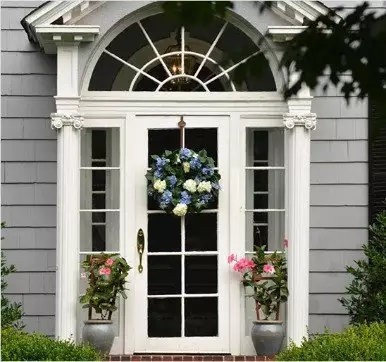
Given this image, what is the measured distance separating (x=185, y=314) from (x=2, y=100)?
8.24ft

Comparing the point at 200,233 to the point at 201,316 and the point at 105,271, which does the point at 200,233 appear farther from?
the point at 105,271

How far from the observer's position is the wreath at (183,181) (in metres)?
9.62

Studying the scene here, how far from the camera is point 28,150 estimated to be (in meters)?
9.99

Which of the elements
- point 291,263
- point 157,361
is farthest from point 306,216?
point 157,361

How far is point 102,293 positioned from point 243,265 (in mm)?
1234

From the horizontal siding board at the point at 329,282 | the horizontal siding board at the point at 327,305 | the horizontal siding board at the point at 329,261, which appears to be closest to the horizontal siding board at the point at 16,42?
the horizontal siding board at the point at 329,261

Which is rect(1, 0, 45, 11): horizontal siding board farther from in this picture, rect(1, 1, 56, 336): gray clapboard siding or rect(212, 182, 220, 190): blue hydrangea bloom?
rect(212, 182, 220, 190): blue hydrangea bloom

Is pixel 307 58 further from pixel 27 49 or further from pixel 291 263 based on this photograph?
pixel 27 49

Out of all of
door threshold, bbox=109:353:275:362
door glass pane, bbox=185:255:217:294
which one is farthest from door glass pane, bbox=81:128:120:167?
door threshold, bbox=109:353:275:362

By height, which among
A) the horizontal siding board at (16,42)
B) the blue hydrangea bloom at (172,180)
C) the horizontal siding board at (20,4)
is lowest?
the blue hydrangea bloom at (172,180)

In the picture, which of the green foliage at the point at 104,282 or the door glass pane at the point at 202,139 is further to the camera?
the door glass pane at the point at 202,139

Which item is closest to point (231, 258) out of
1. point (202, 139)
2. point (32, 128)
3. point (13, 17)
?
point (202, 139)

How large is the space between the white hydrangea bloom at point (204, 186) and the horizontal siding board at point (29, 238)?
1.39 metres

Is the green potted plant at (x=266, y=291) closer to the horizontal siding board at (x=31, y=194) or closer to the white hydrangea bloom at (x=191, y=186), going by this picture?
the white hydrangea bloom at (x=191, y=186)
